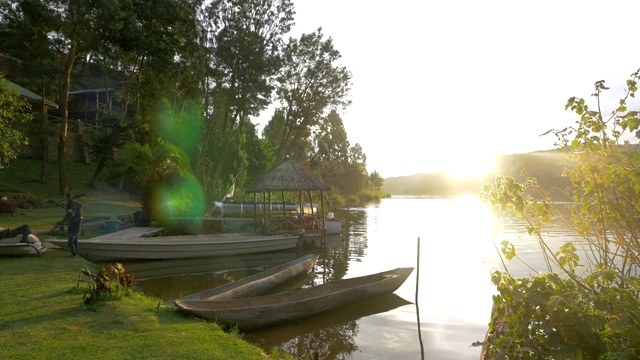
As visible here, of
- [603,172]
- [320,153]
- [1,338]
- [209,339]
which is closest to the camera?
[603,172]

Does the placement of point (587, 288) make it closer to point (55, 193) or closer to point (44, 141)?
point (55, 193)

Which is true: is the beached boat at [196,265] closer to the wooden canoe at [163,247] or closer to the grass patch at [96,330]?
the wooden canoe at [163,247]

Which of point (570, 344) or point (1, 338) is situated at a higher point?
point (570, 344)

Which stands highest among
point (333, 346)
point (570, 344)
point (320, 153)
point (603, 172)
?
point (320, 153)

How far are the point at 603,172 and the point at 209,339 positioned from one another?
686 cm

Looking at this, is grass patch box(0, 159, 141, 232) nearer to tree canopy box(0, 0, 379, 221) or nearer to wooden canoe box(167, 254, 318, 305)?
tree canopy box(0, 0, 379, 221)

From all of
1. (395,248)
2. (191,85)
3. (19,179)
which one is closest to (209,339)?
(395,248)

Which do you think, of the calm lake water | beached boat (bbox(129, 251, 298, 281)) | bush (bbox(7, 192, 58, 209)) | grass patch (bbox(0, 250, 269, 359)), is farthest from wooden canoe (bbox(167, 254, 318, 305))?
bush (bbox(7, 192, 58, 209))

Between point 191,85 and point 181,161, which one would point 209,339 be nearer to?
point 181,161

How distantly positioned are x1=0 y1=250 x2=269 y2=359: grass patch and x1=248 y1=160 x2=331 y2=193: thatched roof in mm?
14450

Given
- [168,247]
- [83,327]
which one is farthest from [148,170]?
[83,327]

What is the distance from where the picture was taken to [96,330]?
7.74 metres

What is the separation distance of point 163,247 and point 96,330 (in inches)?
420

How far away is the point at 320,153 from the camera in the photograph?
282 ft
